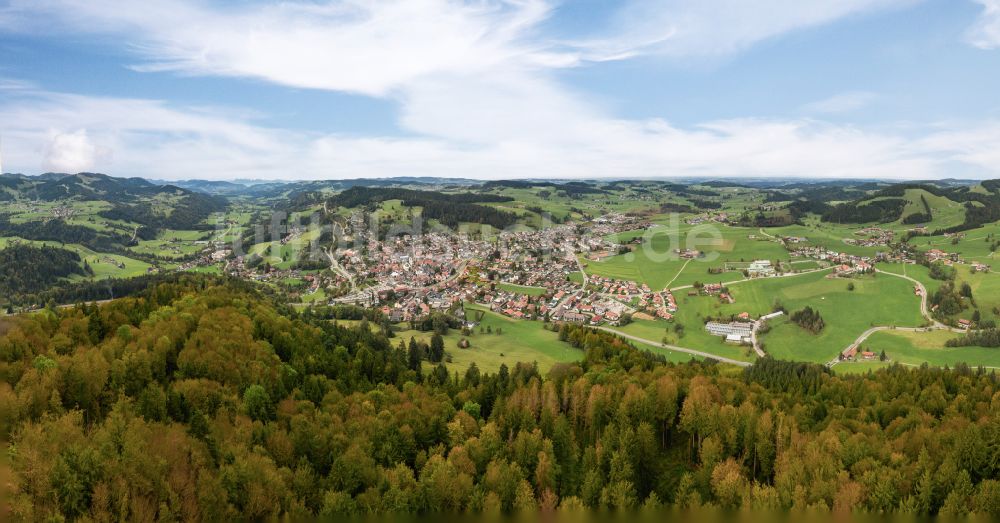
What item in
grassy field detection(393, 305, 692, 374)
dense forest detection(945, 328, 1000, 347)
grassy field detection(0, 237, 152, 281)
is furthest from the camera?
grassy field detection(0, 237, 152, 281)

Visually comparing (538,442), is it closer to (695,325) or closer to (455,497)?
(455,497)

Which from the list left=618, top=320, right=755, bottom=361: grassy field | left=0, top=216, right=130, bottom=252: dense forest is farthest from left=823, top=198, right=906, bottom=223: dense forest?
left=0, top=216, right=130, bottom=252: dense forest

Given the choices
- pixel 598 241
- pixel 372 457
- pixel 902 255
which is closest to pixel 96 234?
pixel 598 241

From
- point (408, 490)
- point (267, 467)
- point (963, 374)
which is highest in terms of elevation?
point (267, 467)

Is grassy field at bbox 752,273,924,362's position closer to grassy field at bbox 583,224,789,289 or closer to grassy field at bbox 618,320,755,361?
grassy field at bbox 618,320,755,361

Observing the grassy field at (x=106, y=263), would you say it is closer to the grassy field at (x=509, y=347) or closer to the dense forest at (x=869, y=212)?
the grassy field at (x=509, y=347)

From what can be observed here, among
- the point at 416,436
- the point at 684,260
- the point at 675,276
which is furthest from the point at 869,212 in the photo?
the point at 416,436
